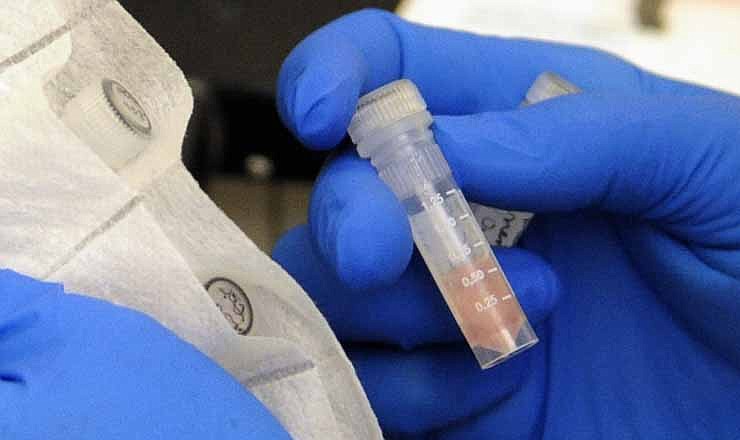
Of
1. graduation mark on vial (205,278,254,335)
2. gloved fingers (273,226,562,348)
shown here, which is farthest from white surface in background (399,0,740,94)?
graduation mark on vial (205,278,254,335)

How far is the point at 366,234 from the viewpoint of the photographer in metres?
0.39

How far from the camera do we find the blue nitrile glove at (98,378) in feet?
0.88

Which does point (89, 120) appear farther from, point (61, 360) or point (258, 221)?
point (258, 221)

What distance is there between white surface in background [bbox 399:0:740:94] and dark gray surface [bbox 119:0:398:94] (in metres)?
0.10

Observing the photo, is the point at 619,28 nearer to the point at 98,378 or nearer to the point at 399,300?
the point at 399,300

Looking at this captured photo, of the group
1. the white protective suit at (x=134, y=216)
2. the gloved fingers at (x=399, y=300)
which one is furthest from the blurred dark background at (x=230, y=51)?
the white protective suit at (x=134, y=216)

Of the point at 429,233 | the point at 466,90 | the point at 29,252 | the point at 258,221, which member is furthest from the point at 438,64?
the point at 258,221

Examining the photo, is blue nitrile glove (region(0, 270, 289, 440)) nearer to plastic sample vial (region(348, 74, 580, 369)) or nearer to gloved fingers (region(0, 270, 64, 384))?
gloved fingers (region(0, 270, 64, 384))

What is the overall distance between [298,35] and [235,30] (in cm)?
6

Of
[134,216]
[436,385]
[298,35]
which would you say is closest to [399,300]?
[436,385]

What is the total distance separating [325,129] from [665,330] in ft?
0.77

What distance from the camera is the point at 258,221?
1138 mm

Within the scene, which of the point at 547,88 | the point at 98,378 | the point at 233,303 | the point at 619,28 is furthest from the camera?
the point at 619,28

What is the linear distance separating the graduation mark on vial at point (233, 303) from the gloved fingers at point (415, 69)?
8 centimetres
